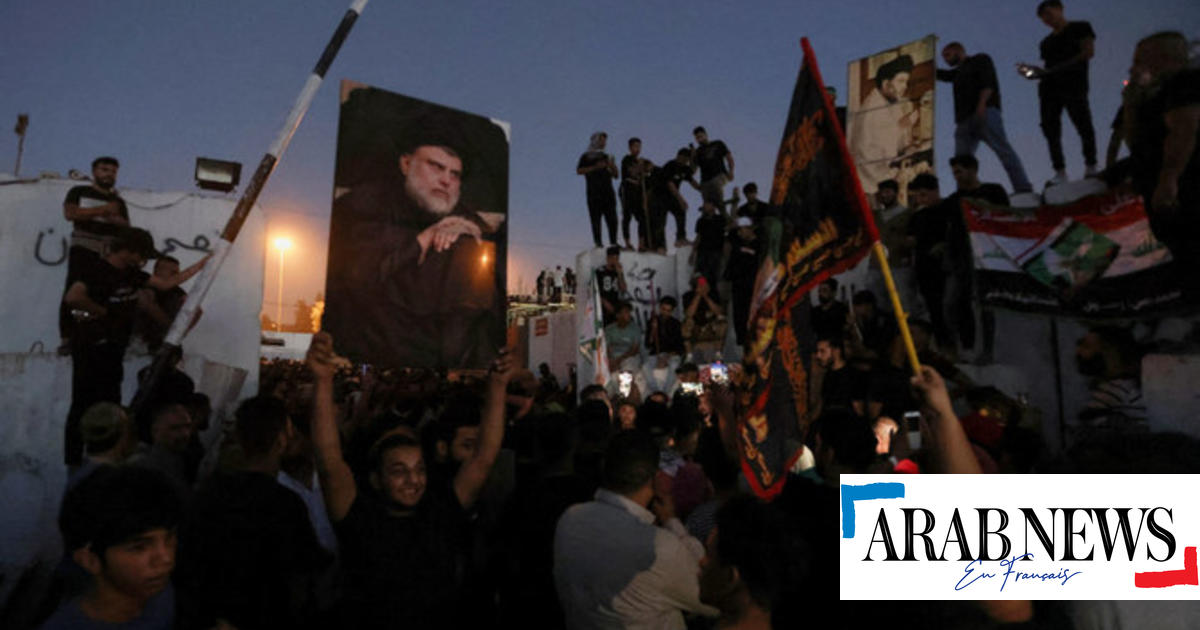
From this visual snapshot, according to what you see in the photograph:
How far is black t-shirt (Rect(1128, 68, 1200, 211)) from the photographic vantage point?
5.83m

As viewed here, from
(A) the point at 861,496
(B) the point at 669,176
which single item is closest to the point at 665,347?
(B) the point at 669,176

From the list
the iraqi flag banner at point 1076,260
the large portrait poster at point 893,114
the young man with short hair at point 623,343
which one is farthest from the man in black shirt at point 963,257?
the young man with short hair at point 623,343

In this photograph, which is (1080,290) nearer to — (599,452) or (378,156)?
(599,452)

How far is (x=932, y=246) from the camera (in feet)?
29.1

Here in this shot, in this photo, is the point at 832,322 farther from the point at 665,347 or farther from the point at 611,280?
the point at 611,280

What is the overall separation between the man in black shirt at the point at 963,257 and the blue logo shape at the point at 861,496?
261 inches

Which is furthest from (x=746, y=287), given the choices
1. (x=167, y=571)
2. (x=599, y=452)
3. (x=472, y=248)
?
(x=167, y=571)

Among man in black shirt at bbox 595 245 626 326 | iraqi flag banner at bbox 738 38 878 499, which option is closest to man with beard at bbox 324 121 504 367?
iraqi flag banner at bbox 738 38 878 499

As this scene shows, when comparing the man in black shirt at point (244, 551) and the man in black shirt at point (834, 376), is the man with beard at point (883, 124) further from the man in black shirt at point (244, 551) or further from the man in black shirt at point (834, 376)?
the man in black shirt at point (244, 551)

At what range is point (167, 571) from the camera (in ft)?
7.98

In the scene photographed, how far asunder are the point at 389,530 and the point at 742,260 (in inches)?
425

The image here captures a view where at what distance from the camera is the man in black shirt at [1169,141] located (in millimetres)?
5898

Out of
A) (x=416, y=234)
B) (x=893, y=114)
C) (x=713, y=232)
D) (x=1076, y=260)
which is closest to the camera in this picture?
(x=416, y=234)

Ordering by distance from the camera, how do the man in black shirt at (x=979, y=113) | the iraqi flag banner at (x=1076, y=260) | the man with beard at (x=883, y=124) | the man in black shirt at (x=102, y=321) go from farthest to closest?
1. the man with beard at (x=883, y=124)
2. the man in black shirt at (x=979, y=113)
3. the iraqi flag banner at (x=1076, y=260)
4. the man in black shirt at (x=102, y=321)
